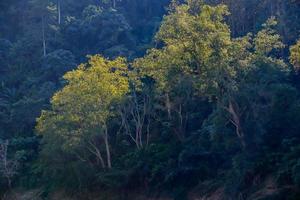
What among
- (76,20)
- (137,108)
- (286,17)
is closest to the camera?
(137,108)

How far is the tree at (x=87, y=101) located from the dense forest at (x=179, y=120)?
6cm

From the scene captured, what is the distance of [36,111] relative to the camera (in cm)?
3834

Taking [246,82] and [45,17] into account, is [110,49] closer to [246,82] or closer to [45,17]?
[45,17]

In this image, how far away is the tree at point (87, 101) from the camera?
26859 mm

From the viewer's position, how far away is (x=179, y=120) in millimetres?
28234

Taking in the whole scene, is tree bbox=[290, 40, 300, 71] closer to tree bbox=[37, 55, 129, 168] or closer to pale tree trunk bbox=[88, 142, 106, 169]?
tree bbox=[37, 55, 129, 168]

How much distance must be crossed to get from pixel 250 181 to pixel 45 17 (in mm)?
35284

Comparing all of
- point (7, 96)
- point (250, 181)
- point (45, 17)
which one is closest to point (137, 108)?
point (250, 181)

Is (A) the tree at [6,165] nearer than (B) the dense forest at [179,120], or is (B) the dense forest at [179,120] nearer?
(B) the dense forest at [179,120]

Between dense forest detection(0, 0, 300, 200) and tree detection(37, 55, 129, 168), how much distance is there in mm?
58

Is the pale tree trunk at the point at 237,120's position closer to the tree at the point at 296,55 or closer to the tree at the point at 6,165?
the tree at the point at 296,55

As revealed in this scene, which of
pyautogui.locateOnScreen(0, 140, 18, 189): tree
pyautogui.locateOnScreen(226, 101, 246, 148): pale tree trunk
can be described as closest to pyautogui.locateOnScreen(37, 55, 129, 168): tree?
pyautogui.locateOnScreen(0, 140, 18, 189): tree

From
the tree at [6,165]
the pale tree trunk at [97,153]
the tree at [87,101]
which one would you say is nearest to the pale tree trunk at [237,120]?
the tree at [87,101]

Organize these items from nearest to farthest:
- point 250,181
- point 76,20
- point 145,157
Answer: point 250,181 → point 145,157 → point 76,20
